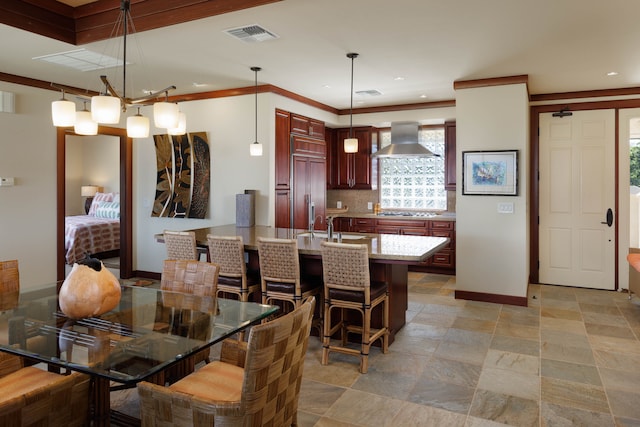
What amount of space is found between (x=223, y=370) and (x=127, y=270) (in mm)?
5050

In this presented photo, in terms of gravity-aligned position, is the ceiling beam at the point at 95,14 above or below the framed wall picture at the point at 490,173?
above

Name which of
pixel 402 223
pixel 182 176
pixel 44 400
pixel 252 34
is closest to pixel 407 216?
pixel 402 223

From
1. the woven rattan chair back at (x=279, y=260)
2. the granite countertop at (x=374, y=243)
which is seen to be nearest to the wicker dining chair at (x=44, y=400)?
the woven rattan chair back at (x=279, y=260)

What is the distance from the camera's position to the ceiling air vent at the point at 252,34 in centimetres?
364

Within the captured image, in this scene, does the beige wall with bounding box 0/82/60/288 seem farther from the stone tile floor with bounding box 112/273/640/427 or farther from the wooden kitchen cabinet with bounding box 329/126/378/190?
the wooden kitchen cabinet with bounding box 329/126/378/190

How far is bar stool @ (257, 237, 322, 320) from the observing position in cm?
354

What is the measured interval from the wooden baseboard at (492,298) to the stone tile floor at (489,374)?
25cm

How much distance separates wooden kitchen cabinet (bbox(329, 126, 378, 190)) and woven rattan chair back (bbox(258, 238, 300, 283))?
14.5 feet

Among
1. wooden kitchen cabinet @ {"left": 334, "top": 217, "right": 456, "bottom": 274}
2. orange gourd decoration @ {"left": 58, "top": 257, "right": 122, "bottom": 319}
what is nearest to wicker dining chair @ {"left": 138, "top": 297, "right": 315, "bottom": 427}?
orange gourd decoration @ {"left": 58, "top": 257, "right": 122, "bottom": 319}

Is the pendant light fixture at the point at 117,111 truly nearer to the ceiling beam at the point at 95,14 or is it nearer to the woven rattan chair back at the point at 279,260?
the ceiling beam at the point at 95,14

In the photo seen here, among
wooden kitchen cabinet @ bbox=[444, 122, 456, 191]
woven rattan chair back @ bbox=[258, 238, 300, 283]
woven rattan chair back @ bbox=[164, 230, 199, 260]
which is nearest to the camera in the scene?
woven rattan chair back @ bbox=[258, 238, 300, 283]

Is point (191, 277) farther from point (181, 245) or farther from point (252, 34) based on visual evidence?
point (252, 34)

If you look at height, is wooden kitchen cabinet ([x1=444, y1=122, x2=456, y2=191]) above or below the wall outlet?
above

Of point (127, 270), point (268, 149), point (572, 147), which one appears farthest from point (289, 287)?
point (572, 147)
